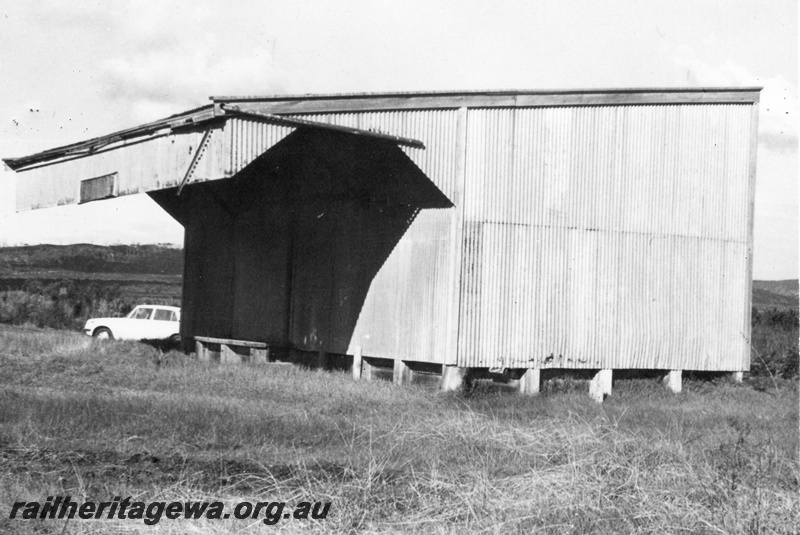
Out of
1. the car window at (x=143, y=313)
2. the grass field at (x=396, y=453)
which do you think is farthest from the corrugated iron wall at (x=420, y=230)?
the car window at (x=143, y=313)

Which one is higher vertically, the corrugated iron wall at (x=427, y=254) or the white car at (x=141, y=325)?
the corrugated iron wall at (x=427, y=254)

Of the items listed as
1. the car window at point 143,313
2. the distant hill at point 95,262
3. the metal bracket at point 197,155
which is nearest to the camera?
the metal bracket at point 197,155

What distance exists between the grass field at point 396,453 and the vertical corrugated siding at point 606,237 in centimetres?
89

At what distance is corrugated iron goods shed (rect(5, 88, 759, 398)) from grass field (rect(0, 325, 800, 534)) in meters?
1.17

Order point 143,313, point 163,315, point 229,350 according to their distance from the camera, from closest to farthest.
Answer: point 229,350, point 163,315, point 143,313

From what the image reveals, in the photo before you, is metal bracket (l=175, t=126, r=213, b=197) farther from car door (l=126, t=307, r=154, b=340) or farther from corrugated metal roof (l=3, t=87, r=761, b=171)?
car door (l=126, t=307, r=154, b=340)

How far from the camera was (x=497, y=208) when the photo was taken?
15.2 metres

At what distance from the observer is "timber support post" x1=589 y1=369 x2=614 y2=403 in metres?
15.8

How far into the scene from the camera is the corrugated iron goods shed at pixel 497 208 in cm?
1502

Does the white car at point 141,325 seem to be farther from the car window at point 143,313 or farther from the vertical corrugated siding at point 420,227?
the vertical corrugated siding at point 420,227

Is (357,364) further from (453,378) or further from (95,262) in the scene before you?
(95,262)

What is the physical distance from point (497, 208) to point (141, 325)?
19502 mm

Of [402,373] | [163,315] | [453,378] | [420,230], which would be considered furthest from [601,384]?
[163,315]

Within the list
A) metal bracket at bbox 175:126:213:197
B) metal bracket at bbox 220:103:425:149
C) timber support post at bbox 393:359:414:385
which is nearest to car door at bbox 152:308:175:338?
timber support post at bbox 393:359:414:385
